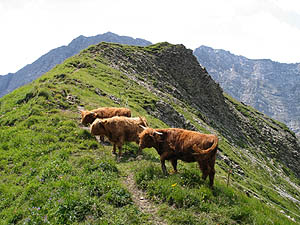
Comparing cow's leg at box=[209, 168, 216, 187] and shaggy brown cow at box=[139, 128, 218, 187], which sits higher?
shaggy brown cow at box=[139, 128, 218, 187]

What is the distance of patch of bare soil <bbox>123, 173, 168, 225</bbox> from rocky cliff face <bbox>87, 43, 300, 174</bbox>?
45.3 m

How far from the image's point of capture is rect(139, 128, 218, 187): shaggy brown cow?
8.80 metres

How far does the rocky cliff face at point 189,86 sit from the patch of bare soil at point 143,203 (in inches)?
1783

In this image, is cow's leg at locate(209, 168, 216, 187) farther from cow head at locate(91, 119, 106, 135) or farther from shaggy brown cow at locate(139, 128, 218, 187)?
cow head at locate(91, 119, 106, 135)

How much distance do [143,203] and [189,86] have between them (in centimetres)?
7264

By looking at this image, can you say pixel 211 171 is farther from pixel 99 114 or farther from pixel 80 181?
pixel 99 114

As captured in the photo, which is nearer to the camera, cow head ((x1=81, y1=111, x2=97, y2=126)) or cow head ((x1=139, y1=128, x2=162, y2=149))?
cow head ((x1=139, y1=128, x2=162, y2=149))

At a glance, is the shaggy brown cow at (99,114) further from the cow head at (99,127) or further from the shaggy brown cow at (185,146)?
the shaggy brown cow at (185,146)

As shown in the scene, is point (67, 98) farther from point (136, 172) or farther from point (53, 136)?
point (136, 172)

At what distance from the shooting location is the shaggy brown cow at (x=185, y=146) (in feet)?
28.9

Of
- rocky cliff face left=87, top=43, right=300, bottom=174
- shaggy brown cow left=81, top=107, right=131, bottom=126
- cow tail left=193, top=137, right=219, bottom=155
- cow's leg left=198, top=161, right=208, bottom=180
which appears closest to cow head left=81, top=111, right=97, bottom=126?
shaggy brown cow left=81, top=107, right=131, bottom=126

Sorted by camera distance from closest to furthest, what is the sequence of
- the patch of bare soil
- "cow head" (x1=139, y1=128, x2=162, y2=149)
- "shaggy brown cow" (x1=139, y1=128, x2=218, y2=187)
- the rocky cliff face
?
the patch of bare soil
"shaggy brown cow" (x1=139, y1=128, x2=218, y2=187)
"cow head" (x1=139, y1=128, x2=162, y2=149)
the rocky cliff face

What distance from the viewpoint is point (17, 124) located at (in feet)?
51.5

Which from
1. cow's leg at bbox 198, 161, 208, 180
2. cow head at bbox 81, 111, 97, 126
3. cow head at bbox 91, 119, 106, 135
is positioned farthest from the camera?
cow head at bbox 81, 111, 97, 126
